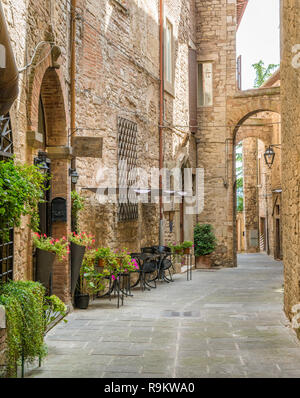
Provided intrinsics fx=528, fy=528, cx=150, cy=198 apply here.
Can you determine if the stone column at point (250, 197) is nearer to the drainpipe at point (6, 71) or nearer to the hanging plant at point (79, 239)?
the hanging plant at point (79, 239)

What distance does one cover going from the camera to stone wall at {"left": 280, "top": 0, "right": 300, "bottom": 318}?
19.2 feet

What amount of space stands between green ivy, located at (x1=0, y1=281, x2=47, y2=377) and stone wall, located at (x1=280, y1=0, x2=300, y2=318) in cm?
294

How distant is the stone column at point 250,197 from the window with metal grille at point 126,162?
16.4 meters

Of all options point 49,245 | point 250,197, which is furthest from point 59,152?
point 250,197

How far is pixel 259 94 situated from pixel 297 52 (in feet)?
37.9

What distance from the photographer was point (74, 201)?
8.04 meters

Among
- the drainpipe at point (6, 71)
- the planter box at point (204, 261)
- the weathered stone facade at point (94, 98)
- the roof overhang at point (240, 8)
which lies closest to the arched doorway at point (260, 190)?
the roof overhang at point (240, 8)

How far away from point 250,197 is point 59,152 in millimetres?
20327

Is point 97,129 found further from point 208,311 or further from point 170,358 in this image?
point 170,358

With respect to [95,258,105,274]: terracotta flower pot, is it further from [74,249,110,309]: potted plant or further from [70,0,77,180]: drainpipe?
[70,0,77,180]: drainpipe

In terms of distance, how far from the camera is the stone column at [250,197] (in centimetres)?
2670

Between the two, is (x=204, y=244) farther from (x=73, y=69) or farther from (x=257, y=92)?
(x=73, y=69)

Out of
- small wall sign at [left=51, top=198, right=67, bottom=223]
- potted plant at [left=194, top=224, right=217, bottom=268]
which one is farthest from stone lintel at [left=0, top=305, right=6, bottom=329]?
potted plant at [left=194, top=224, right=217, bottom=268]

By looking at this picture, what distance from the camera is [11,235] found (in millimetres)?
5496
